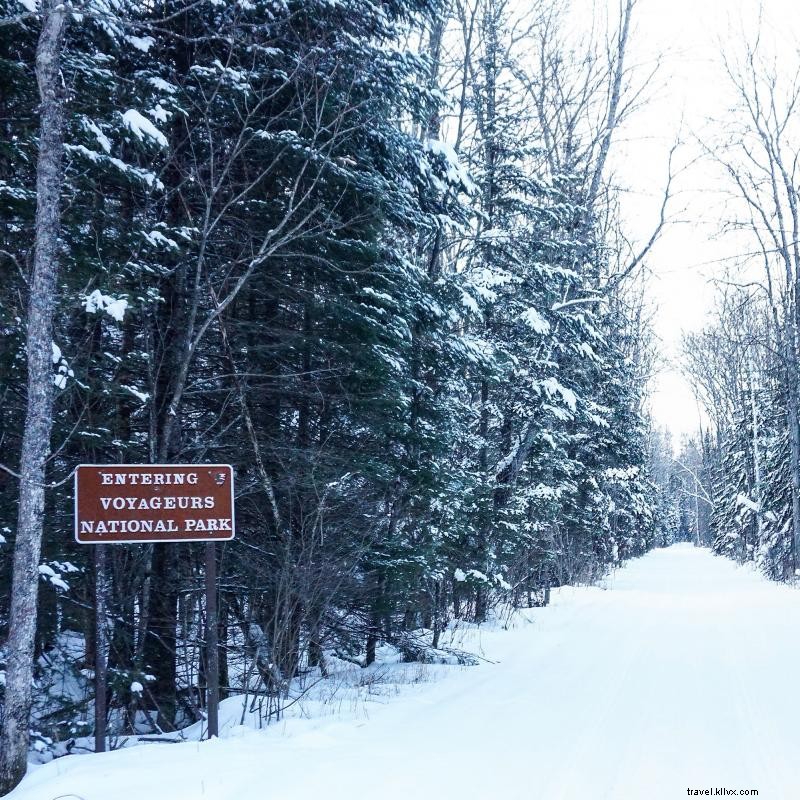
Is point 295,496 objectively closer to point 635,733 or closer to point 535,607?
point 635,733

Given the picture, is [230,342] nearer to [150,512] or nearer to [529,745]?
[150,512]

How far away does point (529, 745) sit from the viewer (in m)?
5.94

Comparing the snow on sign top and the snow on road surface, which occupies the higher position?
the snow on sign top

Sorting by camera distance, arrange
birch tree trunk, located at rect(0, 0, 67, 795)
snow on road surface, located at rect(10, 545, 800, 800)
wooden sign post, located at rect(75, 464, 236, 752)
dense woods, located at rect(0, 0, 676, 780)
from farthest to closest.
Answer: dense woods, located at rect(0, 0, 676, 780) → wooden sign post, located at rect(75, 464, 236, 752) → birch tree trunk, located at rect(0, 0, 67, 795) → snow on road surface, located at rect(10, 545, 800, 800)

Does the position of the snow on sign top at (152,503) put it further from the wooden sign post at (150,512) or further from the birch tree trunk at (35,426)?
the birch tree trunk at (35,426)

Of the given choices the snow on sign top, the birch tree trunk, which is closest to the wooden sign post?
the snow on sign top

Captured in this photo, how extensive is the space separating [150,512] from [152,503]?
0.08 meters

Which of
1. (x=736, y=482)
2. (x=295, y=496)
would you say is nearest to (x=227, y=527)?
(x=295, y=496)

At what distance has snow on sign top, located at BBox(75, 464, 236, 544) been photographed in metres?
5.75

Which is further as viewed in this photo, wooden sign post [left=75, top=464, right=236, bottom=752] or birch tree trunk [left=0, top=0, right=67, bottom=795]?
wooden sign post [left=75, top=464, right=236, bottom=752]

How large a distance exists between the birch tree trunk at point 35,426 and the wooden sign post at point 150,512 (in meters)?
0.46

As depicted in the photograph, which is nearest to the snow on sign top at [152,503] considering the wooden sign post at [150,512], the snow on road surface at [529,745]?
the wooden sign post at [150,512]

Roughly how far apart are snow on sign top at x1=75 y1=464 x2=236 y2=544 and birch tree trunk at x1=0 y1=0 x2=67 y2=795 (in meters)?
0.45

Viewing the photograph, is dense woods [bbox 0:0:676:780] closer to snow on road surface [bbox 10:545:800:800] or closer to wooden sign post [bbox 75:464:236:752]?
wooden sign post [bbox 75:464:236:752]
